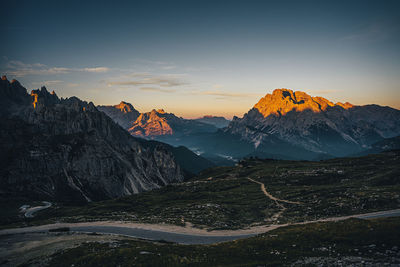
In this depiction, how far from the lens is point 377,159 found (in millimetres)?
156875

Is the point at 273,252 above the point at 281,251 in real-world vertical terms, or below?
below

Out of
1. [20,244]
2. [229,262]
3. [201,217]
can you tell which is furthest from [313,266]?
[20,244]

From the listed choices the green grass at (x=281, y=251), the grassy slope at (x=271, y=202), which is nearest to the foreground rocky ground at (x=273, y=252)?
the green grass at (x=281, y=251)

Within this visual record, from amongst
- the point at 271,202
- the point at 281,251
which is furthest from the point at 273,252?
the point at 271,202

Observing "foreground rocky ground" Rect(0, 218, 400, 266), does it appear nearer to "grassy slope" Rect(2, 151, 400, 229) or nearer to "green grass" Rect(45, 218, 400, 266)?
"green grass" Rect(45, 218, 400, 266)

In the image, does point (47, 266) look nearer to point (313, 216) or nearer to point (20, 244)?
point (20, 244)

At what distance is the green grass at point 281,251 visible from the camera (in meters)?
30.1

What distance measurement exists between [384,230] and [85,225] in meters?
72.5

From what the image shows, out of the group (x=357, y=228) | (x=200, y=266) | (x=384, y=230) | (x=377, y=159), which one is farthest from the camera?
(x=377, y=159)

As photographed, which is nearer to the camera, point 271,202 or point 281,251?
point 281,251

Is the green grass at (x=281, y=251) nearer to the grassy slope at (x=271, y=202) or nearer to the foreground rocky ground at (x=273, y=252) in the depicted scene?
the foreground rocky ground at (x=273, y=252)

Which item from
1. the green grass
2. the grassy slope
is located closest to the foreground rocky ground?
the green grass

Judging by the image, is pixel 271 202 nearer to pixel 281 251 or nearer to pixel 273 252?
pixel 281 251

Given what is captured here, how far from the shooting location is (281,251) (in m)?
34.0
